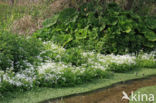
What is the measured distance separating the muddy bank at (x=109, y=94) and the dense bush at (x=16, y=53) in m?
1.49

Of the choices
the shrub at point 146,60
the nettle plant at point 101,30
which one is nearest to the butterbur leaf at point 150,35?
the nettle plant at point 101,30

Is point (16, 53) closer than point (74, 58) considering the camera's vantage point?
Yes

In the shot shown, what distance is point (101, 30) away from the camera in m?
8.82

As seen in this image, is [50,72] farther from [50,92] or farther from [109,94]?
[109,94]

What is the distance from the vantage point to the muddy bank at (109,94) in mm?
5113

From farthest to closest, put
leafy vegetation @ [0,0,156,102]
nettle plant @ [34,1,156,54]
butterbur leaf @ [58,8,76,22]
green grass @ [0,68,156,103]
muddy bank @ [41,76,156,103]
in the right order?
1. butterbur leaf @ [58,8,76,22]
2. nettle plant @ [34,1,156,54]
3. leafy vegetation @ [0,0,156,102]
4. muddy bank @ [41,76,156,103]
5. green grass @ [0,68,156,103]

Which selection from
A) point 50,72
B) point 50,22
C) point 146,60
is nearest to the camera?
point 50,72

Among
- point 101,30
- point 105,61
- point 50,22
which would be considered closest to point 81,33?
point 101,30

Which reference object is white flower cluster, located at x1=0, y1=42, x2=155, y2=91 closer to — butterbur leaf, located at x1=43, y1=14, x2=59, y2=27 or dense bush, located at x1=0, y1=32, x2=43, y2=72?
dense bush, located at x1=0, y1=32, x2=43, y2=72

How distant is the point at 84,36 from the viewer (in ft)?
29.0

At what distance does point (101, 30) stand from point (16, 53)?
334 cm

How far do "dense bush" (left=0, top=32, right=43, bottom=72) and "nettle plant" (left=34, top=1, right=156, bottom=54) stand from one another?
7.09ft

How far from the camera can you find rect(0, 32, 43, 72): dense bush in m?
5.98

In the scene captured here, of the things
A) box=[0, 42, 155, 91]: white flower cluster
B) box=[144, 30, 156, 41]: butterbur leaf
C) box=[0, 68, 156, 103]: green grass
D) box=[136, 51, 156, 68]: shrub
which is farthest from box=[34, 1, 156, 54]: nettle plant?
box=[0, 68, 156, 103]: green grass
